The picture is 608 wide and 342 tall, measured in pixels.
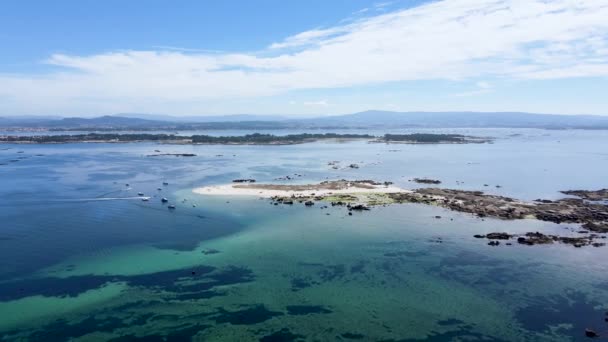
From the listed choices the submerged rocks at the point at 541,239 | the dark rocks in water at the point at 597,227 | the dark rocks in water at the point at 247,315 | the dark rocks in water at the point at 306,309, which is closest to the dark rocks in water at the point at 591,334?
the dark rocks in water at the point at 306,309

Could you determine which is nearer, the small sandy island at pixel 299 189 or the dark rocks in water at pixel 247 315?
the dark rocks in water at pixel 247 315

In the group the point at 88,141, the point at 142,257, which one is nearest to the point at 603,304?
the point at 142,257

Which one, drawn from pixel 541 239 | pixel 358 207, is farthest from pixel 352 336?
pixel 358 207

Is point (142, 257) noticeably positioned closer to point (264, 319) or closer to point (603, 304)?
point (264, 319)

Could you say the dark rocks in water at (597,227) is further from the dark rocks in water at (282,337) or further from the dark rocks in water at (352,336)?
the dark rocks in water at (282,337)

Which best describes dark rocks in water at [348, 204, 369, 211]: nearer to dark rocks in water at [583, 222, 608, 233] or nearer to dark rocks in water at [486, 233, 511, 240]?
dark rocks in water at [486, 233, 511, 240]
